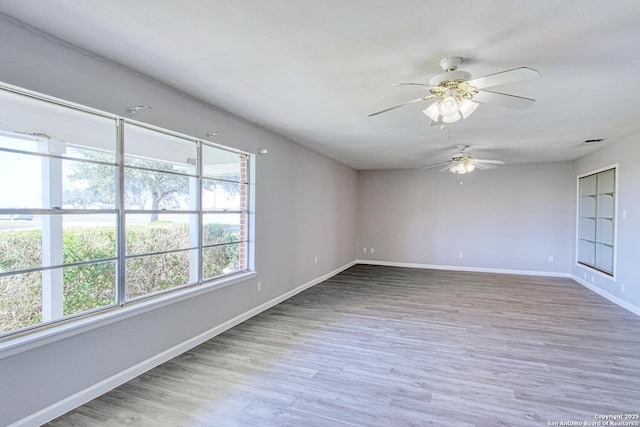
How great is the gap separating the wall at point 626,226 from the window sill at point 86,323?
5774 millimetres

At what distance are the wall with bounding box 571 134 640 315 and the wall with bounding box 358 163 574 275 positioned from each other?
173 cm

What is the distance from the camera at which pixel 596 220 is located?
623cm

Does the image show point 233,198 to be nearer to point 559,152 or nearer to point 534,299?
point 534,299

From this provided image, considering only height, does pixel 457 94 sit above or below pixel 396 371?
above

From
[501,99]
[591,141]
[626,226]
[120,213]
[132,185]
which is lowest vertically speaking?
[626,226]

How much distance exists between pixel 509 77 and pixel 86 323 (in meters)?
3.36

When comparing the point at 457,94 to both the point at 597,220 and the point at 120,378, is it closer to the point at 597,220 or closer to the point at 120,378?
the point at 120,378

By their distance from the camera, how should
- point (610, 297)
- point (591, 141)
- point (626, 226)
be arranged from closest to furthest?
point (626, 226)
point (591, 141)
point (610, 297)

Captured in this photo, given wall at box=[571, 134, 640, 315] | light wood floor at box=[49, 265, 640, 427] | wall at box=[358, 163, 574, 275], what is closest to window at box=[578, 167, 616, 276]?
wall at box=[571, 134, 640, 315]

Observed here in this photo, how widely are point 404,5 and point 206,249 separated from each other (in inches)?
123

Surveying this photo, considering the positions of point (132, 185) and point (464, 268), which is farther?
point (464, 268)

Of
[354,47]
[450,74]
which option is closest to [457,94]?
[450,74]

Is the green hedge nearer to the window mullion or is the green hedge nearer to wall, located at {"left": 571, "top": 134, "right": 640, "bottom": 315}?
the window mullion

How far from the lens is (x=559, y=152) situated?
6.25 m
